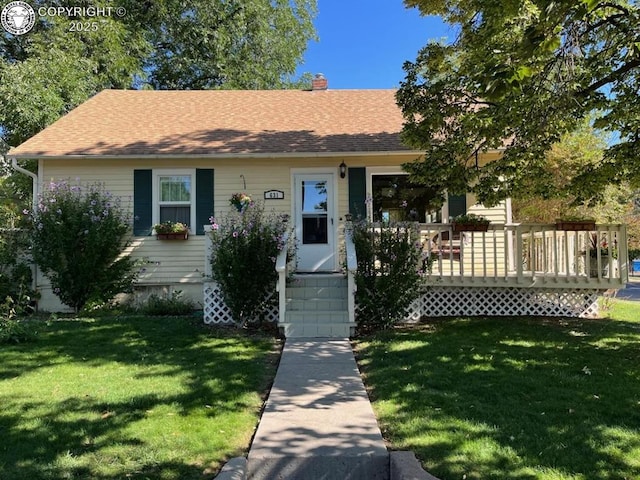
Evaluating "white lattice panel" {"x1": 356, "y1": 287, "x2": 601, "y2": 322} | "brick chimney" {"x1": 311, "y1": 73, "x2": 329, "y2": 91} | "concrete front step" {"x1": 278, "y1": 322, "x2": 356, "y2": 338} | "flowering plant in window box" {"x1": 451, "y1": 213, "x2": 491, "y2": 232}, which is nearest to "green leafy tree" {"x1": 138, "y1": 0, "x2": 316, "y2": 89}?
"brick chimney" {"x1": 311, "y1": 73, "x2": 329, "y2": 91}

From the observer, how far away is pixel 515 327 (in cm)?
706

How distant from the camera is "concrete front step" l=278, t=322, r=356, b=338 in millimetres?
6676

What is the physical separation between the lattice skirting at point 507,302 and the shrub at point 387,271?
1.28 metres

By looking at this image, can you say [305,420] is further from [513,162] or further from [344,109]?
[344,109]

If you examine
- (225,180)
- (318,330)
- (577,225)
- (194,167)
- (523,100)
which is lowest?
(318,330)

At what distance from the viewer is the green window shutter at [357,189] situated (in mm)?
9234

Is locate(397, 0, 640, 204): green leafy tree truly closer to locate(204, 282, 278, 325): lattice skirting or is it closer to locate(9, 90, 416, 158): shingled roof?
locate(9, 90, 416, 158): shingled roof

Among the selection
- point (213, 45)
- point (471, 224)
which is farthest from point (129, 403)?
point (213, 45)

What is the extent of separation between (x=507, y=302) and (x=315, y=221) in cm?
408

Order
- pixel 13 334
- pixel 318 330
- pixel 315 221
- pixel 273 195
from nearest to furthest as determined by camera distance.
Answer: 1. pixel 13 334
2. pixel 318 330
3. pixel 273 195
4. pixel 315 221

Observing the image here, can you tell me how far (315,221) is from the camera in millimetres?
9492

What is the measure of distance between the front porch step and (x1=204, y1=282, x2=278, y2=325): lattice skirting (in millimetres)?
525

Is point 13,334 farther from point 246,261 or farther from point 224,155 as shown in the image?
point 224,155

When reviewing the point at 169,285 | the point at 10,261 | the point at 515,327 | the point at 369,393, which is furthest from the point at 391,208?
the point at 10,261
